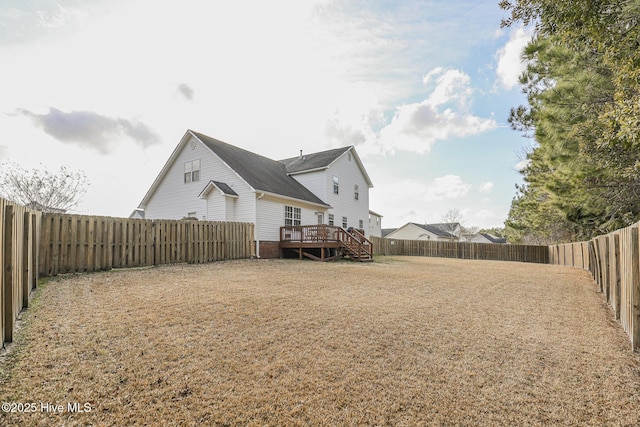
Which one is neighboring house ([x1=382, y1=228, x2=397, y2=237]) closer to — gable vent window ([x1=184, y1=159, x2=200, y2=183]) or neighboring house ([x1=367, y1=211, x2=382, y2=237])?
neighboring house ([x1=367, y1=211, x2=382, y2=237])

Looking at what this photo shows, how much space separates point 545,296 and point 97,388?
8856 mm

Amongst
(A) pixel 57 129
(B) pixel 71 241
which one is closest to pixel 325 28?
(B) pixel 71 241

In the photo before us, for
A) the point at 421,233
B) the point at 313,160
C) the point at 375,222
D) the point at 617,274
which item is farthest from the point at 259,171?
the point at 421,233

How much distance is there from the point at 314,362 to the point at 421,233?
5482 centimetres

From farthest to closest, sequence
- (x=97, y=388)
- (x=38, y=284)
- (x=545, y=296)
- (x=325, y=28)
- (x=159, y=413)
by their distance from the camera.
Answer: (x=325, y=28) → (x=545, y=296) → (x=38, y=284) → (x=97, y=388) → (x=159, y=413)

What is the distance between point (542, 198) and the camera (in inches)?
727

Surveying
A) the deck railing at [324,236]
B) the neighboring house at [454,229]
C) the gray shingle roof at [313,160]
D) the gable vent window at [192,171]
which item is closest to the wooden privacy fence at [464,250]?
the gray shingle roof at [313,160]

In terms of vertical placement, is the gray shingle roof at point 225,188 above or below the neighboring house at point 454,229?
above

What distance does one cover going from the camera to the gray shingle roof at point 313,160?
21852mm

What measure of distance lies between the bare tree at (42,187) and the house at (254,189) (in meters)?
4.46

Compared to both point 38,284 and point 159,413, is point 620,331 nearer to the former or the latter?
point 159,413

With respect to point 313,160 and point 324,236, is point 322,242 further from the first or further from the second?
point 313,160

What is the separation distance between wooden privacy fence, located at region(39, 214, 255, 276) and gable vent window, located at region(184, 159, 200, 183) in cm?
582

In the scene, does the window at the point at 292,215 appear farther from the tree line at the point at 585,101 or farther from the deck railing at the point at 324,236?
the tree line at the point at 585,101
